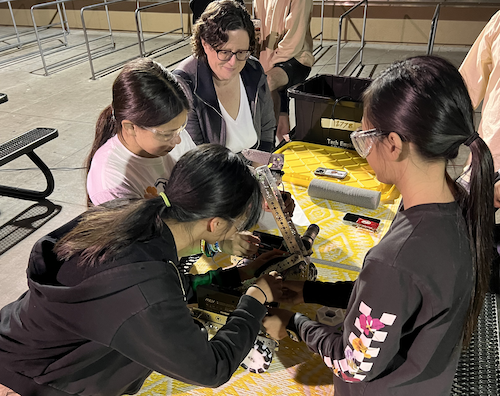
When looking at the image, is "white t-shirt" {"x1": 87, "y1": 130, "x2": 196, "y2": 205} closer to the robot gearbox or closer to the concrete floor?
the robot gearbox

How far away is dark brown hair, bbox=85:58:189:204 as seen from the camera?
4.61 ft

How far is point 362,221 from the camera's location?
1.75 m

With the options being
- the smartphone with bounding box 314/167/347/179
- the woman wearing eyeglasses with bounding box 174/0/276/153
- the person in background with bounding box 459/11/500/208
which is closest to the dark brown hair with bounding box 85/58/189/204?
the woman wearing eyeglasses with bounding box 174/0/276/153

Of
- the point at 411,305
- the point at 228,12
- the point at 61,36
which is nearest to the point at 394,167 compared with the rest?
the point at 411,305

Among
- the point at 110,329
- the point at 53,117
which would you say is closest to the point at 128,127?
the point at 110,329

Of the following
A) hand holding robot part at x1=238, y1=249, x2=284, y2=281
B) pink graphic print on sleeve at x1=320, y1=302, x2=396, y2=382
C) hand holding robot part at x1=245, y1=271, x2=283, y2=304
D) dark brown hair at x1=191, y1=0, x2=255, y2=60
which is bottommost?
hand holding robot part at x1=238, y1=249, x2=284, y2=281

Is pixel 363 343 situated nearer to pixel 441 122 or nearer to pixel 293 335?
pixel 293 335

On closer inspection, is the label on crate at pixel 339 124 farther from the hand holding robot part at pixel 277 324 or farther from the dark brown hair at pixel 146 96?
the hand holding robot part at pixel 277 324

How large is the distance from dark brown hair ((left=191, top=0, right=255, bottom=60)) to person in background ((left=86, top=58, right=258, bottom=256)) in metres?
0.45

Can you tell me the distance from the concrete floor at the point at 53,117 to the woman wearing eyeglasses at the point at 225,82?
2.60ft

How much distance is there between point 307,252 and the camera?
1.50 metres

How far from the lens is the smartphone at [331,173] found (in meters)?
2.05

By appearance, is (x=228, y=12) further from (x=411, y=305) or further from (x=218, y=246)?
(x=411, y=305)

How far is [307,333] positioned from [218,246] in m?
0.58
